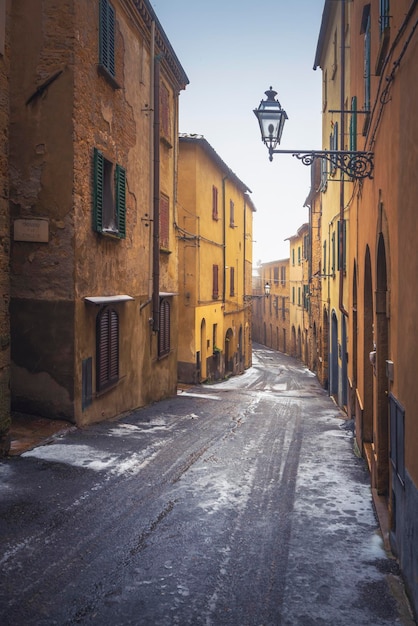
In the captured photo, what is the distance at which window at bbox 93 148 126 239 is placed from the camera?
1043 centimetres

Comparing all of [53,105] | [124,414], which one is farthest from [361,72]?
[124,414]

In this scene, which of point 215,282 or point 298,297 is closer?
point 215,282

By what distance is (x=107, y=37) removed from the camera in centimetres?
1093

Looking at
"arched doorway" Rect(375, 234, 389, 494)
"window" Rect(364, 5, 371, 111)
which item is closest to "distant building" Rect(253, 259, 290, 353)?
"window" Rect(364, 5, 371, 111)

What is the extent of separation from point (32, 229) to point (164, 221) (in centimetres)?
672

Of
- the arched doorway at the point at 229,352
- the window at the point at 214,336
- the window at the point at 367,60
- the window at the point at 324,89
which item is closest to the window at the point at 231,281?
the arched doorway at the point at 229,352

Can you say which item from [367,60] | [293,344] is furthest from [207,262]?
[293,344]

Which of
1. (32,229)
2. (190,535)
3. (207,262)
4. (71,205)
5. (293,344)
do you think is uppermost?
(71,205)

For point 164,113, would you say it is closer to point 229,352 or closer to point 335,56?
point 335,56

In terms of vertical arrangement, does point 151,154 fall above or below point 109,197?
above

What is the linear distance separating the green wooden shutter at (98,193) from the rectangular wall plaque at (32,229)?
104 centimetres

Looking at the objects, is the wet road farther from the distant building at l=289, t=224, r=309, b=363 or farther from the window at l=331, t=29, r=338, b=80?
the distant building at l=289, t=224, r=309, b=363

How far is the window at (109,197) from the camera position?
10430mm

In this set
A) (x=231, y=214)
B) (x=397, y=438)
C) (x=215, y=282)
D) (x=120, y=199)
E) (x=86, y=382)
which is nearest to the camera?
(x=397, y=438)
